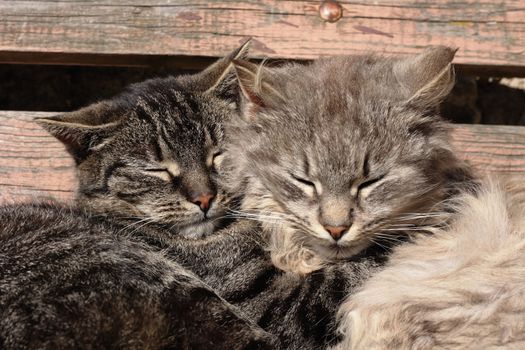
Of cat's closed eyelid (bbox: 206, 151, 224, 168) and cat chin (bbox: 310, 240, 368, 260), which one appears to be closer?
cat chin (bbox: 310, 240, 368, 260)

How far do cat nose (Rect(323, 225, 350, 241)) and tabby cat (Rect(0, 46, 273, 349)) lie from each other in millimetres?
452

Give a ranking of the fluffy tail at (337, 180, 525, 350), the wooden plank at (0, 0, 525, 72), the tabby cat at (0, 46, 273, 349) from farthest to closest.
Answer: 1. the wooden plank at (0, 0, 525, 72)
2. the fluffy tail at (337, 180, 525, 350)
3. the tabby cat at (0, 46, 273, 349)

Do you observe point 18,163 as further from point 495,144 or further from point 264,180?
point 495,144

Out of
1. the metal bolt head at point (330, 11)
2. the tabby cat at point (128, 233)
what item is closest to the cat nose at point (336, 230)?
the tabby cat at point (128, 233)

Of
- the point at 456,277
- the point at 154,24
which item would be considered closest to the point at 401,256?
the point at 456,277

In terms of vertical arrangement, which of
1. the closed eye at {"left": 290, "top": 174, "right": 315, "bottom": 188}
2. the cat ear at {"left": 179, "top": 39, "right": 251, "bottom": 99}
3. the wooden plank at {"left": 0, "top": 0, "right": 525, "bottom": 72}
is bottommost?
the closed eye at {"left": 290, "top": 174, "right": 315, "bottom": 188}

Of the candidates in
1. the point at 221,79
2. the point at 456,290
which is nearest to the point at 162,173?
the point at 221,79

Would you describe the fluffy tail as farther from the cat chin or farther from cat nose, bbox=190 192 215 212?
cat nose, bbox=190 192 215 212

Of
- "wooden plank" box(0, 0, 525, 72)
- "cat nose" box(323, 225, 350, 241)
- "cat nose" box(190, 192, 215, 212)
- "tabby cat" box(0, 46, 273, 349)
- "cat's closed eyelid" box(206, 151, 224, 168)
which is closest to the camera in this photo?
"tabby cat" box(0, 46, 273, 349)

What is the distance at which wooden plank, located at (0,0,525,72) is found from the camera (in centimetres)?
317

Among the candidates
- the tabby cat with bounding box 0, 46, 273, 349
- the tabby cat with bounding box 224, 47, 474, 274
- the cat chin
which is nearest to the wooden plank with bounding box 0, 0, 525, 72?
the tabby cat with bounding box 0, 46, 273, 349

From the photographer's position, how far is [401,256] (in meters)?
2.58

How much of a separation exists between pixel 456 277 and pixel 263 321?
27.6 inches

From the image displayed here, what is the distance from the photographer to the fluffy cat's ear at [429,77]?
8.27ft
